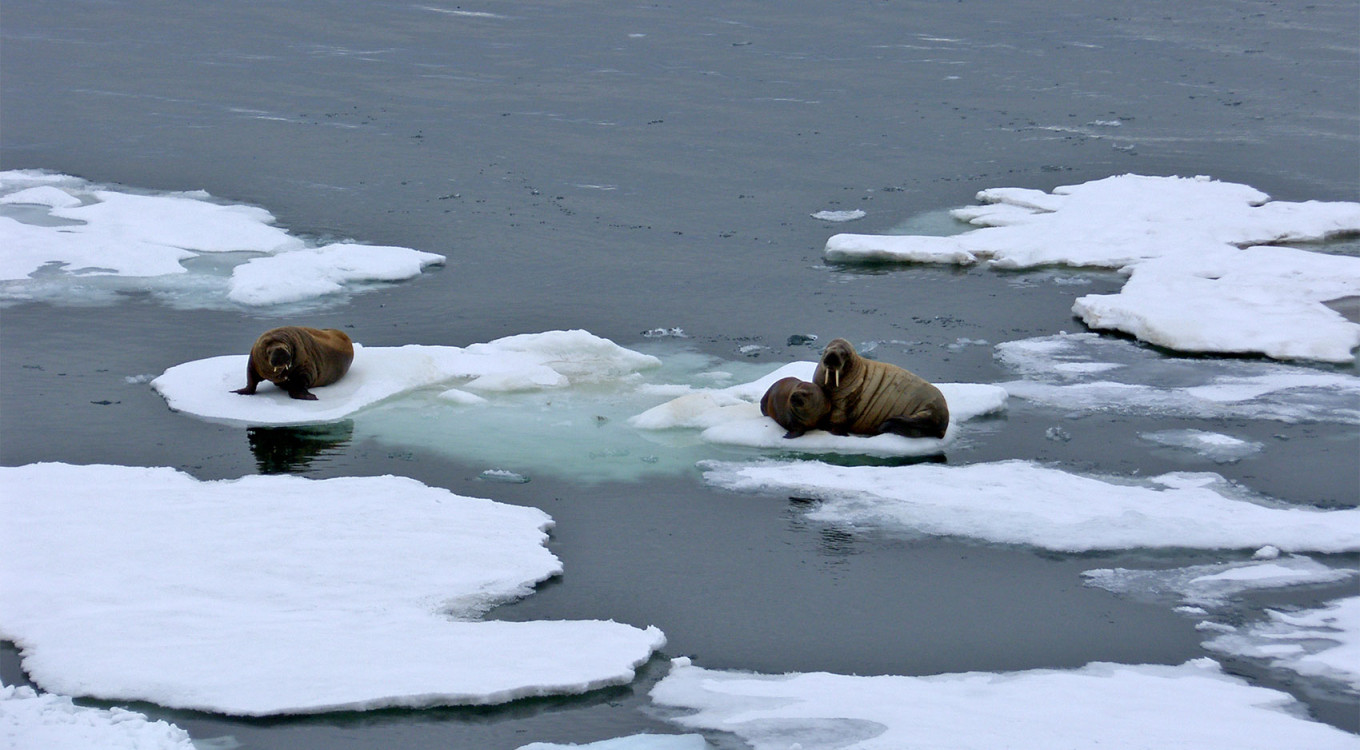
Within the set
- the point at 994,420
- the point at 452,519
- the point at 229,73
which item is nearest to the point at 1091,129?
the point at 994,420

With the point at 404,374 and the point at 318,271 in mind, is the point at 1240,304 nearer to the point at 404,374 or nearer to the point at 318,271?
the point at 404,374

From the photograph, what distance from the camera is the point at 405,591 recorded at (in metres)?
8.34

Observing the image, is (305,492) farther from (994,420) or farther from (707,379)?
(994,420)

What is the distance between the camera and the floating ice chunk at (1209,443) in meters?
10.6

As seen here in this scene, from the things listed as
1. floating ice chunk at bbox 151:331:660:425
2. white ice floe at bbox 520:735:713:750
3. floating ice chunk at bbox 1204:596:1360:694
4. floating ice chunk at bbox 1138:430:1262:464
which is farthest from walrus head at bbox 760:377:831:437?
white ice floe at bbox 520:735:713:750

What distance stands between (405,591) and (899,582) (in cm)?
284

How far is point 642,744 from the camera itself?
6801 millimetres

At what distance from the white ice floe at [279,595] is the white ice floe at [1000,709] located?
0.66 metres

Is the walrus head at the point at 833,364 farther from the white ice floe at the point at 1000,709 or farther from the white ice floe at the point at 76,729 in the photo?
the white ice floe at the point at 76,729

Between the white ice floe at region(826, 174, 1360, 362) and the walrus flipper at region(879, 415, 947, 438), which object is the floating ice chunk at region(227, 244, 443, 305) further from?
the walrus flipper at region(879, 415, 947, 438)

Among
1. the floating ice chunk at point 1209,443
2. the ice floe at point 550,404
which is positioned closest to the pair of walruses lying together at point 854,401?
the ice floe at point 550,404

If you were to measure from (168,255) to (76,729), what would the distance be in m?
9.59

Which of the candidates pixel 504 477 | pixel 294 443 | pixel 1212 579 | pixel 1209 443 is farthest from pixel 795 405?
pixel 294 443

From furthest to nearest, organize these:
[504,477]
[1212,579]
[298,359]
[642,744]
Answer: [298,359] → [504,477] → [1212,579] → [642,744]
